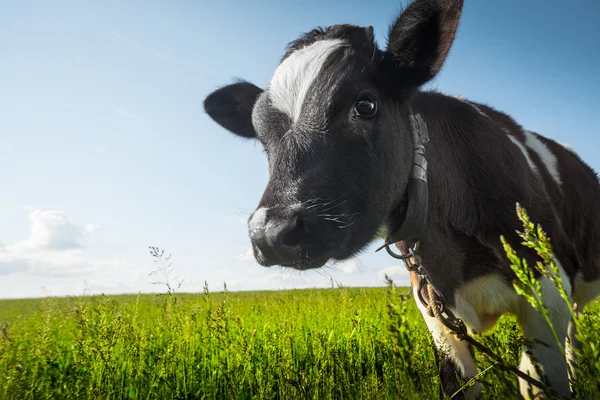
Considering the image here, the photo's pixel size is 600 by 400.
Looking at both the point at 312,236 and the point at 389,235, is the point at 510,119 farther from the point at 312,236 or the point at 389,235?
the point at 312,236

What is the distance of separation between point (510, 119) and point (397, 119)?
199 cm

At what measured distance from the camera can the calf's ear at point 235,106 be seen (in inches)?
179

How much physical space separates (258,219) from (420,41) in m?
1.82

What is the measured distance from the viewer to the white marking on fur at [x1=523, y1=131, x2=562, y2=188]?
14.4 feet

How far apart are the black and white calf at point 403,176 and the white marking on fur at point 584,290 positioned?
495mm

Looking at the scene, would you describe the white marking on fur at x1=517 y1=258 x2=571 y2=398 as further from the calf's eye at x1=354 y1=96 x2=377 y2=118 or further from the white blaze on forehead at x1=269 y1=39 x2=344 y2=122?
the white blaze on forehead at x1=269 y1=39 x2=344 y2=122

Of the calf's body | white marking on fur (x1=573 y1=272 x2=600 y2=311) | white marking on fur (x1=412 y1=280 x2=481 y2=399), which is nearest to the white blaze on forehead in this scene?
the calf's body

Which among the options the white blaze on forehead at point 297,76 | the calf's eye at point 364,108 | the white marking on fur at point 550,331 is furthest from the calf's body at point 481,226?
the white blaze on forehead at point 297,76

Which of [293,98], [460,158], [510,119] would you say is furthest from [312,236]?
[510,119]

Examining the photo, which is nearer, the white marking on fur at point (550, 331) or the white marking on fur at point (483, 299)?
the white marking on fur at point (550, 331)

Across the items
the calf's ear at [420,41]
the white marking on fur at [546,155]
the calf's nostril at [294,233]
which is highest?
the calf's ear at [420,41]

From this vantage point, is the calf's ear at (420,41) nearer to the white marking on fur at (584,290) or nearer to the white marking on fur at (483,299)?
the white marking on fur at (483,299)

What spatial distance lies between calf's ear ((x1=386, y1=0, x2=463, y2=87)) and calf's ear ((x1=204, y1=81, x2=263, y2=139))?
61.5 inches

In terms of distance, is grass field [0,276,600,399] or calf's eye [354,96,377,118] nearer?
Result: grass field [0,276,600,399]
